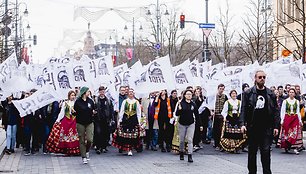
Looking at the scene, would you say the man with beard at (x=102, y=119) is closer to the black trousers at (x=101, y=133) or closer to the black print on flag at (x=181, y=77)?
the black trousers at (x=101, y=133)

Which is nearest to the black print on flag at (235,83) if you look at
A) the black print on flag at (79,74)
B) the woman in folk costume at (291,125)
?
the woman in folk costume at (291,125)

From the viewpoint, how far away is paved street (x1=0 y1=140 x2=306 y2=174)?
1260cm

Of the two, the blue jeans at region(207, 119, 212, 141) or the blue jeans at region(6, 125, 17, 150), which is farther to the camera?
the blue jeans at region(207, 119, 212, 141)

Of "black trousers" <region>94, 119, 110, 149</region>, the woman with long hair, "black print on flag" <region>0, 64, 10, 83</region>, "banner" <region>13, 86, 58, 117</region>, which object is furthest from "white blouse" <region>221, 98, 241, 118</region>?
"black print on flag" <region>0, 64, 10, 83</region>

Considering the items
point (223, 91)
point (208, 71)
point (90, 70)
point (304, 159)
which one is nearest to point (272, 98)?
point (304, 159)

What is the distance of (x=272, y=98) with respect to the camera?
32.1 ft

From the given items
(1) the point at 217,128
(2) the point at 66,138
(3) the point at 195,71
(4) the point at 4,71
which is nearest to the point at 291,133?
(1) the point at 217,128

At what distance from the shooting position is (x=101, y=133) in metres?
16.8

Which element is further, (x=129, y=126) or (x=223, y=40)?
(x=223, y=40)

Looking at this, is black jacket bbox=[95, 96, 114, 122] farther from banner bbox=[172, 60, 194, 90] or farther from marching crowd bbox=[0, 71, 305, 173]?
banner bbox=[172, 60, 194, 90]

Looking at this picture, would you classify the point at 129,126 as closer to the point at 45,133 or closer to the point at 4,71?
the point at 45,133

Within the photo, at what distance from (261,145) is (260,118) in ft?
1.43

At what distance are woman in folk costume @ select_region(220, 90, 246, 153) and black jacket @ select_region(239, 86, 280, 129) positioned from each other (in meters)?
6.34

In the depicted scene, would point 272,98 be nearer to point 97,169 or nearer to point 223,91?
point 97,169
